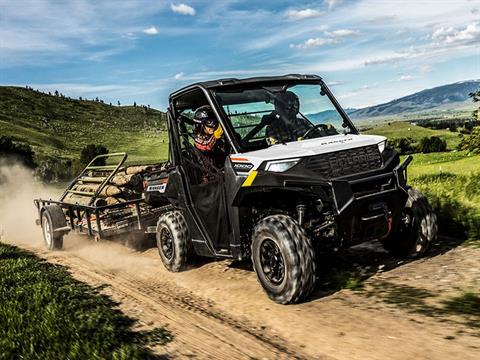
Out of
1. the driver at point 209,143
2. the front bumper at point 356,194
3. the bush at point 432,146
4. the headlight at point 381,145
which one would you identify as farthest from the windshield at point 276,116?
the bush at point 432,146

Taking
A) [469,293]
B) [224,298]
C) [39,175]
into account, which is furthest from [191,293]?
[39,175]

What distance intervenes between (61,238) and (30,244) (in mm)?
1864

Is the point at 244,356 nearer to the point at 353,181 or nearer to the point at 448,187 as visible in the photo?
the point at 353,181

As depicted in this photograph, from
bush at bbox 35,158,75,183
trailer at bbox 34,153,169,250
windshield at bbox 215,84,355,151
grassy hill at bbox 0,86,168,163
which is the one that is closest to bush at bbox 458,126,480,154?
windshield at bbox 215,84,355,151

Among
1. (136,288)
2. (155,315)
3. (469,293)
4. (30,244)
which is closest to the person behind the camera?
(469,293)

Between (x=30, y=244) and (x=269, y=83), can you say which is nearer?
(x=269, y=83)

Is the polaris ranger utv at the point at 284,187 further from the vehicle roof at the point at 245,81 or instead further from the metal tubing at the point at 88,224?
the metal tubing at the point at 88,224

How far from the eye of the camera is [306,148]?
19.4ft

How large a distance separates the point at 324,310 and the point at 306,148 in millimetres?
1844

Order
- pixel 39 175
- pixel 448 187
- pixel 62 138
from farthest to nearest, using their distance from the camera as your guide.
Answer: pixel 62 138, pixel 39 175, pixel 448 187

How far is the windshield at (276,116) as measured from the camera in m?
6.54

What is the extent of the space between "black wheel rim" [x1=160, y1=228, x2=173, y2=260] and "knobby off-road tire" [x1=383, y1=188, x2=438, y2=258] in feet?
11.4

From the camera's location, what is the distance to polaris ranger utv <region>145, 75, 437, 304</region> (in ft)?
18.4

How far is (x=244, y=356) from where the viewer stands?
454cm
